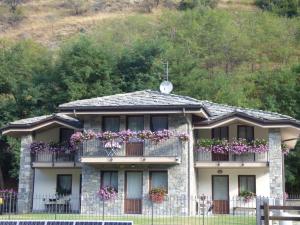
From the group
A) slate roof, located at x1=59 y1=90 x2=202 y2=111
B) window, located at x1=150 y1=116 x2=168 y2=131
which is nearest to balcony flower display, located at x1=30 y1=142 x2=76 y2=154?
slate roof, located at x1=59 y1=90 x2=202 y2=111

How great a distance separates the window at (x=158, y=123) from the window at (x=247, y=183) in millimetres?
5723

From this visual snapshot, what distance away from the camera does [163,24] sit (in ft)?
266

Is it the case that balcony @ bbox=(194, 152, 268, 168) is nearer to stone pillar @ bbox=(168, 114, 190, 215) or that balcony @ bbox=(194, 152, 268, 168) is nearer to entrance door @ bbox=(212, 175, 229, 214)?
entrance door @ bbox=(212, 175, 229, 214)

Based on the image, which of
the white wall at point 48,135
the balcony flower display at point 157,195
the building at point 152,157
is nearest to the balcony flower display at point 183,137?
the building at point 152,157

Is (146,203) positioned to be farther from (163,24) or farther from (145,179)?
(163,24)

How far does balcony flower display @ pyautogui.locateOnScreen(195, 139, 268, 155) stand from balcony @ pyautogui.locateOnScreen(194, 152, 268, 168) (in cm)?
54

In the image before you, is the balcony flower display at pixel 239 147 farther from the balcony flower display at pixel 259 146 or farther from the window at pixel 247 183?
the window at pixel 247 183

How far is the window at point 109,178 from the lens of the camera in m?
29.8

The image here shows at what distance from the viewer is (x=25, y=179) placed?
32656 millimetres

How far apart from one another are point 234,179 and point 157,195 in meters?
5.51

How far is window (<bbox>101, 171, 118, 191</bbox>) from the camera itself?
97.8 ft

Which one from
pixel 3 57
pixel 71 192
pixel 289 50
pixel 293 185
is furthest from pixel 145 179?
pixel 289 50

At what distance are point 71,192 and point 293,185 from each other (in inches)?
789

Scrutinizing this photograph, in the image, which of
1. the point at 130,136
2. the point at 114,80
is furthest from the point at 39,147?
the point at 114,80
